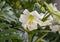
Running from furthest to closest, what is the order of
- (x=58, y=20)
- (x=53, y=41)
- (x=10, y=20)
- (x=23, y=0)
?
(x=23, y=0)
(x=10, y=20)
(x=53, y=41)
(x=58, y=20)

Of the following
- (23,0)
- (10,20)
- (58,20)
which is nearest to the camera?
(58,20)

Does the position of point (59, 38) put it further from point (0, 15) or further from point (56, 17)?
point (0, 15)

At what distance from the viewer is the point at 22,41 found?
0.80m

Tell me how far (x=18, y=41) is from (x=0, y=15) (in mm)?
127

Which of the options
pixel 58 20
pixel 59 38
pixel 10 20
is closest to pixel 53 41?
pixel 59 38

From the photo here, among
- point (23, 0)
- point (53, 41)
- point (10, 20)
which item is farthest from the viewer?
point (23, 0)

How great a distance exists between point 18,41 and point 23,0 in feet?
3.93

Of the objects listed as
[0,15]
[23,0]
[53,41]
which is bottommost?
[53,41]

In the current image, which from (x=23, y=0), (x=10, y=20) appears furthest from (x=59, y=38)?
(x=23, y=0)

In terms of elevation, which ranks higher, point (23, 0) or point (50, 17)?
point (23, 0)

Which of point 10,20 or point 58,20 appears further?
point 10,20

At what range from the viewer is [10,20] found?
88cm

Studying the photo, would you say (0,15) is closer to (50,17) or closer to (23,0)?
(50,17)

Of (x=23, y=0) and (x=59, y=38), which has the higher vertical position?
(x=23, y=0)
